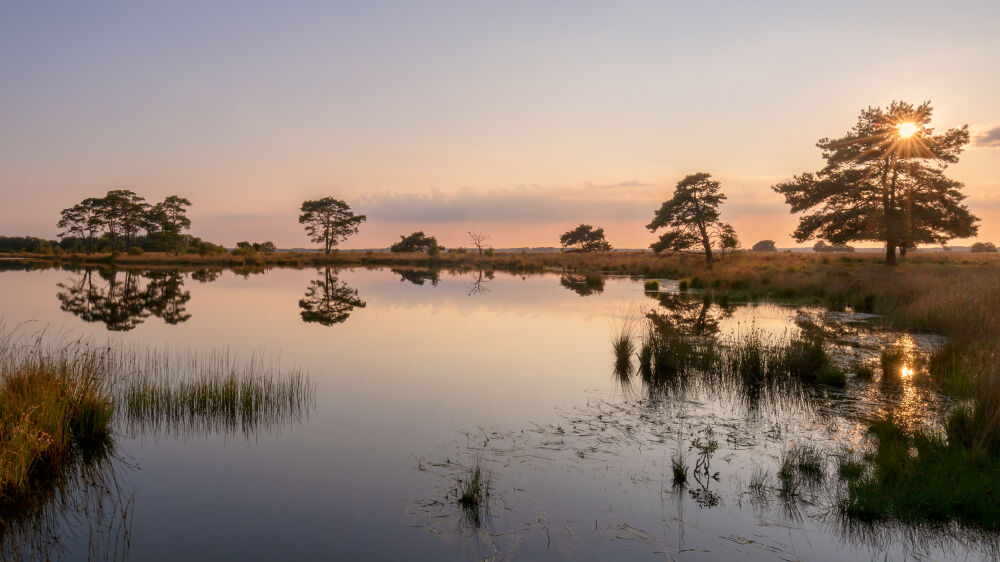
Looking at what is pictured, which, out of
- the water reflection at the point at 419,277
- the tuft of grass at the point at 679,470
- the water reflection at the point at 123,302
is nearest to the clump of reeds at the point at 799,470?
the tuft of grass at the point at 679,470

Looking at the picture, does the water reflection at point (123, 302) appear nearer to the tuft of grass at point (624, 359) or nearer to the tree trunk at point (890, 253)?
the tuft of grass at point (624, 359)

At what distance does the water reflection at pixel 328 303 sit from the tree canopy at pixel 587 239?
71564mm

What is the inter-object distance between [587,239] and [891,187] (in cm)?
7417

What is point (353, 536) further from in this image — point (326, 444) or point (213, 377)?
point (213, 377)

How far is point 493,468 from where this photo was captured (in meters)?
6.81

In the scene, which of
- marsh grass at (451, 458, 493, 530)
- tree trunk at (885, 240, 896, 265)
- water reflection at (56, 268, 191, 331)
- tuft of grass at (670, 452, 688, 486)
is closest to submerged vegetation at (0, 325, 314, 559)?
marsh grass at (451, 458, 493, 530)

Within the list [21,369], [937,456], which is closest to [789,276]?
[937,456]

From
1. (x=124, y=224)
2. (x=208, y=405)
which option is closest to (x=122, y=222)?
(x=124, y=224)

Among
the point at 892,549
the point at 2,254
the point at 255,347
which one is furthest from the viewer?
the point at 2,254

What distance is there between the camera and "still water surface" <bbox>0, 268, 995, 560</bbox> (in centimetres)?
512

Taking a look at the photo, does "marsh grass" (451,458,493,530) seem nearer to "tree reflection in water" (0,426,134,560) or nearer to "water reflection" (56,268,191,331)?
"tree reflection in water" (0,426,134,560)

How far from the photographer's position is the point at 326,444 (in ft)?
25.8

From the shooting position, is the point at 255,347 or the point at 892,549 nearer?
the point at 892,549

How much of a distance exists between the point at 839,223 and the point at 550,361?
2506cm
